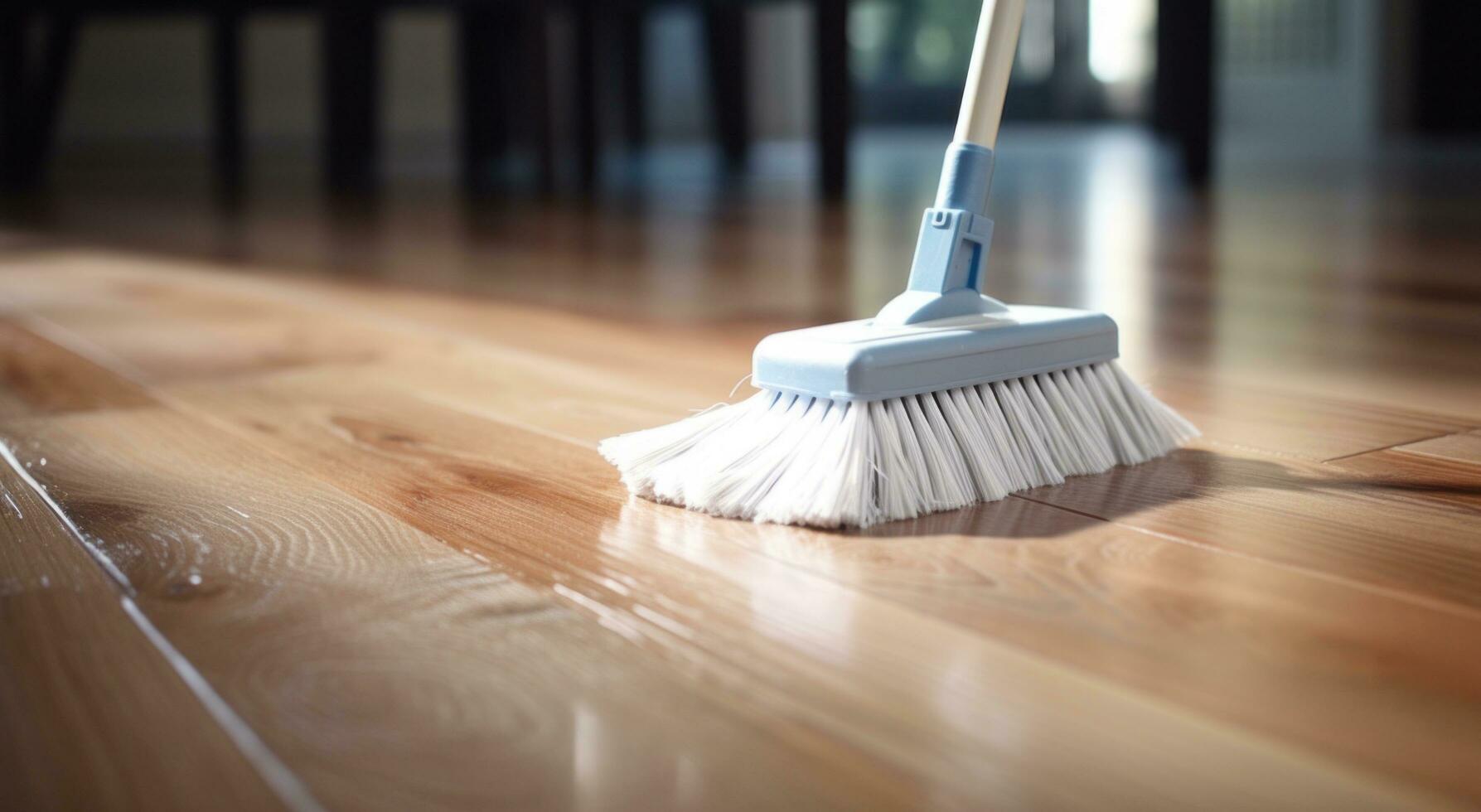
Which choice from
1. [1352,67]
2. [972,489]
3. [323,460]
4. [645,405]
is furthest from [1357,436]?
[1352,67]

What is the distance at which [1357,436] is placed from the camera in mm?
681

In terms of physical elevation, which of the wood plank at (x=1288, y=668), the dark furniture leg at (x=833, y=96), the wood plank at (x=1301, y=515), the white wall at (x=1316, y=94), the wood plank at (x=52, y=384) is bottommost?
the wood plank at (x=1288, y=668)

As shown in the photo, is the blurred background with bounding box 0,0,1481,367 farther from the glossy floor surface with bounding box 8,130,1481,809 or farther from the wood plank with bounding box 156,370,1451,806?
the wood plank with bounding box 156,370,1451,806

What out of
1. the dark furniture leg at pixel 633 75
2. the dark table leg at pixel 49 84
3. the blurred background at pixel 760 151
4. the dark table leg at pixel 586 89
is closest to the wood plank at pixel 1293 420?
the blurred background at pixel 760 151

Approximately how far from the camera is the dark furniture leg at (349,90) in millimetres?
3250

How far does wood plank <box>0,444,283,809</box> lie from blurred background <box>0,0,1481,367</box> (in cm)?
71

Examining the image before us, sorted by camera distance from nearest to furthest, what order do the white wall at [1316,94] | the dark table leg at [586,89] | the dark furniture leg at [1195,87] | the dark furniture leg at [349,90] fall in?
1. the dark furniture leg at [1195,87]
2. the dark table leg at [586,89]
3. the dark furniture leg at [349,90]
4. the white wall at [1316,94]

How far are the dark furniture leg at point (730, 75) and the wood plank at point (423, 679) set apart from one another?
11.9 ft

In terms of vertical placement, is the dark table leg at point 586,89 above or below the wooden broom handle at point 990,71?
above

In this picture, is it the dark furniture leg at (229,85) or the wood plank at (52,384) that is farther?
the dark furniture leg at (229,85)

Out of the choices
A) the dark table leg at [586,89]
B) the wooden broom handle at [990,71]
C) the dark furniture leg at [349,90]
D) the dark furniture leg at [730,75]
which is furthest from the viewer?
the dark furniture leg at [730,75]

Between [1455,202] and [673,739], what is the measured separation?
216cm

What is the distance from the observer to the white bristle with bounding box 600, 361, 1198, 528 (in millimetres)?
537

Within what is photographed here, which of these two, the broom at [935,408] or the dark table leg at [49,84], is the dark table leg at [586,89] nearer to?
the dark table leg at [49,84]
